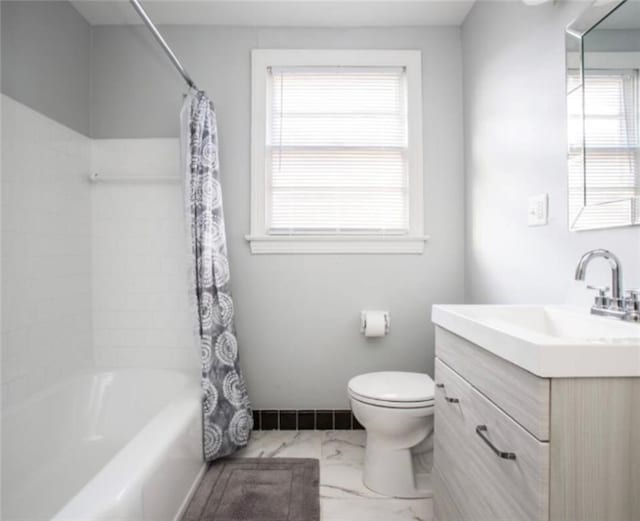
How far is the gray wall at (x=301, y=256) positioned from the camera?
214 centimetres

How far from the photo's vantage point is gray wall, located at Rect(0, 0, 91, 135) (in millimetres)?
1573

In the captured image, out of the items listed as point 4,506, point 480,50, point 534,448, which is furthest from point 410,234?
point 4,506

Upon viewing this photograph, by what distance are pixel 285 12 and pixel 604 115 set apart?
1708 millimetres

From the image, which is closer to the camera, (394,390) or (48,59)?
(394,390)

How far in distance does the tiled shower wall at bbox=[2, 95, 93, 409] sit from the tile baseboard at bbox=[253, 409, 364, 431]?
1.06 meters

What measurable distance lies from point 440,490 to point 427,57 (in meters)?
2.23

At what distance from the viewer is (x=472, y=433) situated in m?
0.99

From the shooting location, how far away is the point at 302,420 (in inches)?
84.4

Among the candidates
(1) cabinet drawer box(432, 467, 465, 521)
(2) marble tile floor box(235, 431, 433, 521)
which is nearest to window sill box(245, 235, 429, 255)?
(2) marble tile floor box(235, 431, 433, 521)

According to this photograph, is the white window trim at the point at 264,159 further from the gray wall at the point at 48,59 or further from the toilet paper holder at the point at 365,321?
the gray wall at the point at 48,59

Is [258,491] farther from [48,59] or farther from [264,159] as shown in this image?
[48,59]

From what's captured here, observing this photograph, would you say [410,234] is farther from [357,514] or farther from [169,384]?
[169,384]

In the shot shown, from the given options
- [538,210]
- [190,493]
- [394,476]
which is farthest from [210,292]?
[538,210]

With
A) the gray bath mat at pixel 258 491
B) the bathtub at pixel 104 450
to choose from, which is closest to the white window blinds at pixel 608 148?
the gray bath mat at pixel 258 491
